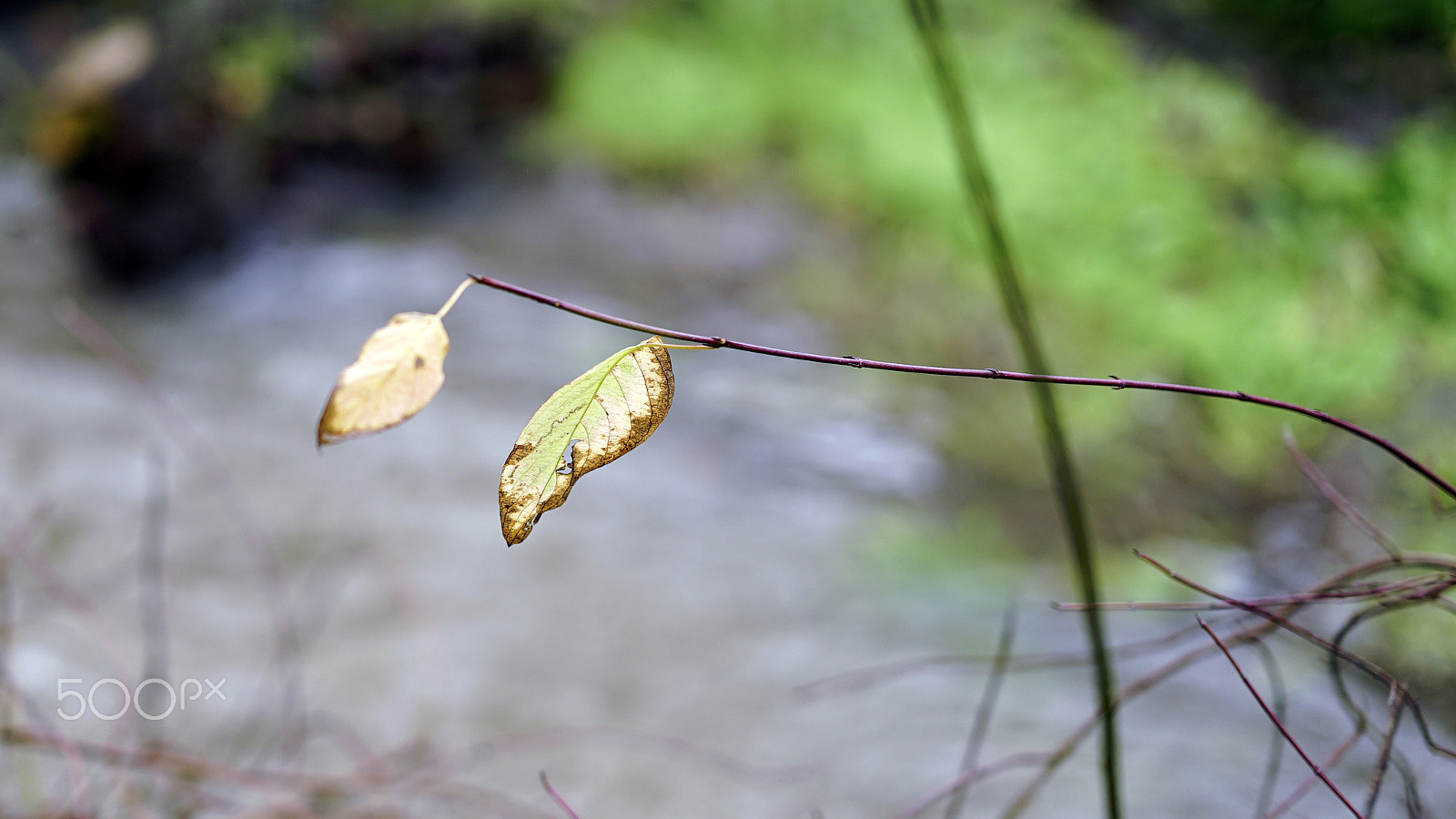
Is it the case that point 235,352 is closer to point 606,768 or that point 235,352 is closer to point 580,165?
point 580,165

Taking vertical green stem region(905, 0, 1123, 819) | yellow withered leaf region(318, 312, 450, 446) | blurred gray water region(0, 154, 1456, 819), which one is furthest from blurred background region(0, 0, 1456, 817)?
vertical green stem region(905, 0, 1123, 819)

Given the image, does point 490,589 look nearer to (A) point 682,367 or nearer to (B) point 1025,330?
(A) point 682,367

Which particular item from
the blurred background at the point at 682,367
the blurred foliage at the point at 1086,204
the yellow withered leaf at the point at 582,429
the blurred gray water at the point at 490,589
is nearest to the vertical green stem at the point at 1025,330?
the yellow withered leaf at the point at 582,429

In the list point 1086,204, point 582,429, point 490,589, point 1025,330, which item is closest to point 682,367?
point 490,589

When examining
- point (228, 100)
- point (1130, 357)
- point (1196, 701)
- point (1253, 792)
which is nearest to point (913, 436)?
point (1130, 357)

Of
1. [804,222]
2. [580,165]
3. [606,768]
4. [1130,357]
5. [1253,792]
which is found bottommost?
[606,768]

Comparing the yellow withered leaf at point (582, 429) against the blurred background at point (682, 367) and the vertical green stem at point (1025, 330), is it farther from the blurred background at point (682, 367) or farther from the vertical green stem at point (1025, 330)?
the blurred background at point (682, 367)
